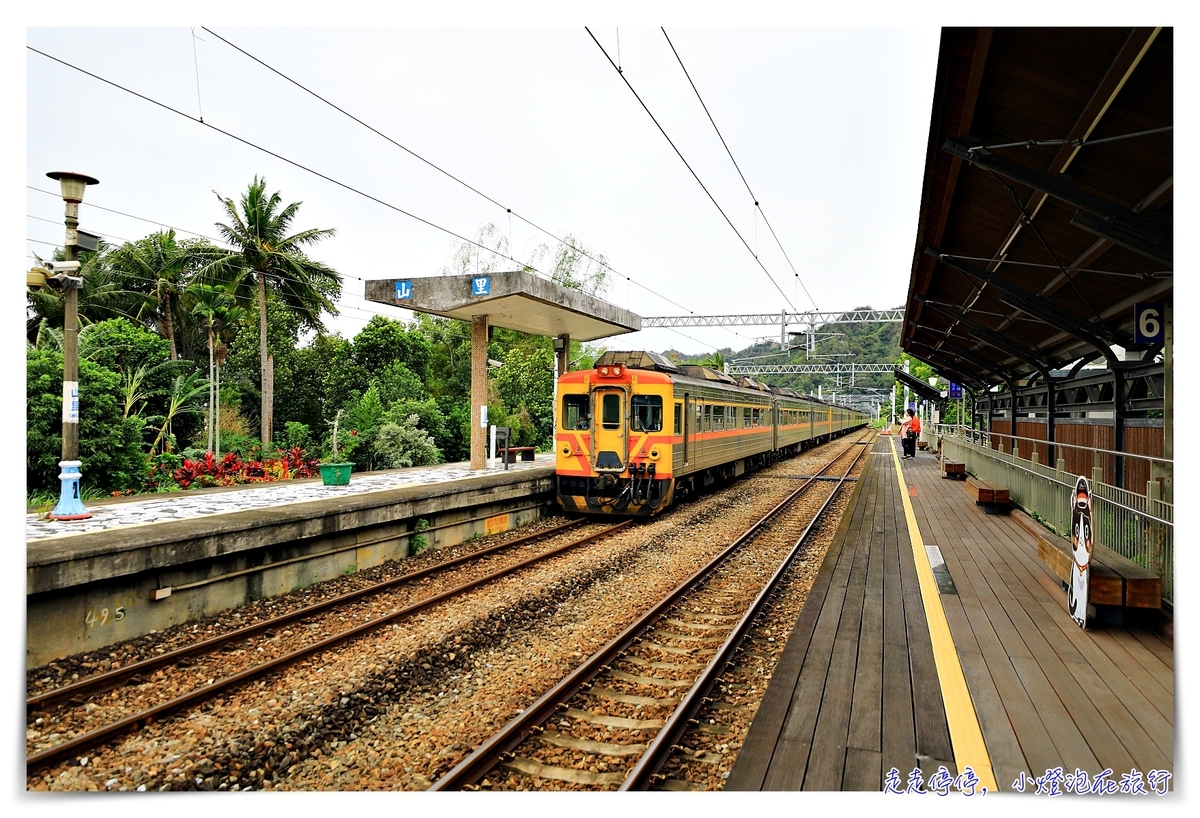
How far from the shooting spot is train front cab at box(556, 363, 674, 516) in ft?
38.6

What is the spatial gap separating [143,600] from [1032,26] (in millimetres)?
7552

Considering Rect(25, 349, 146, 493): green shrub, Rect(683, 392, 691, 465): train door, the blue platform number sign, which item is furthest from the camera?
Rect(683, 392, 691, 465): train door

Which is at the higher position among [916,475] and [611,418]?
[611,418]

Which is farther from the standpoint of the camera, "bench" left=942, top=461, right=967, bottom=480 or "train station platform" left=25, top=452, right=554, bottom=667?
"bench" left=942, top=461, right=967, bottom=480

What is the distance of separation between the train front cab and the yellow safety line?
546 cm

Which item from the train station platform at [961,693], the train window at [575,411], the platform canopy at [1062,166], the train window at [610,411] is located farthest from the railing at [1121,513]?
the train window at [575,411]

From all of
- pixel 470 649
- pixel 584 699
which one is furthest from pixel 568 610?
pixel 584 699

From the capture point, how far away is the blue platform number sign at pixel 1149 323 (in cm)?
604

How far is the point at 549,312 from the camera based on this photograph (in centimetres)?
1459

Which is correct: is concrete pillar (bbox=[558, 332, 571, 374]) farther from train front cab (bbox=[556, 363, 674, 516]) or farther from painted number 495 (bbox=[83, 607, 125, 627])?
painted number 495 (bbox=[83, 607, 125, 627])

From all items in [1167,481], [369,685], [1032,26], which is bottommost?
[369,685]

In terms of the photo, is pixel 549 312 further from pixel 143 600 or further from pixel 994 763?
pixel 994 763

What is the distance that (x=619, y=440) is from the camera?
11.8 metres

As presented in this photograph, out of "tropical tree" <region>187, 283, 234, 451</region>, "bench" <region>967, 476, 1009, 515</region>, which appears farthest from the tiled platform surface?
"tropical tree" <region>187, 283, 234, 451</region>
